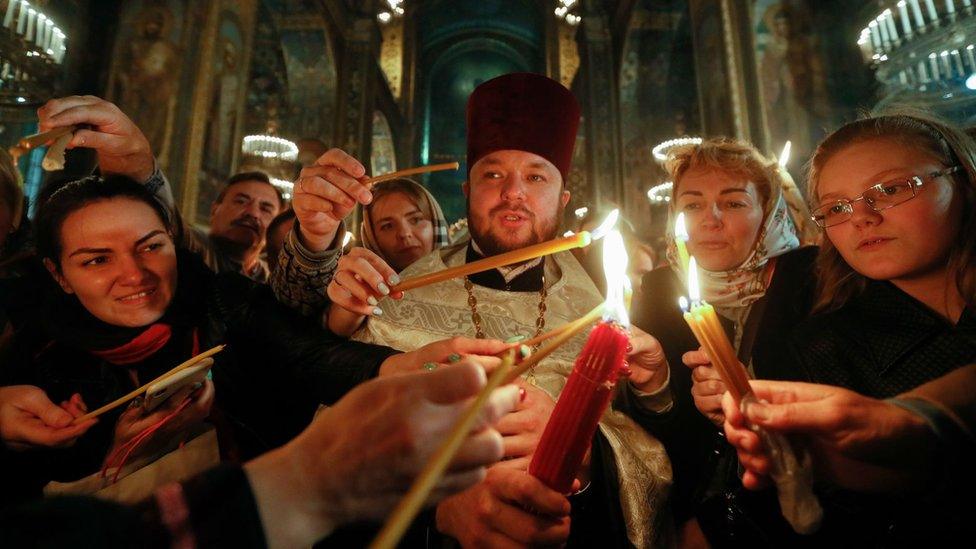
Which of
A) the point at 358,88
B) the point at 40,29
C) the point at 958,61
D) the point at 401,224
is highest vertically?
the point at 358,88

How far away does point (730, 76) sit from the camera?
7.02m

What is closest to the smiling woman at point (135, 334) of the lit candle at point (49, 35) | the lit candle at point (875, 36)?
the lit candle at point (49, 35)

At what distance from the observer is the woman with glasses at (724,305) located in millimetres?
1567

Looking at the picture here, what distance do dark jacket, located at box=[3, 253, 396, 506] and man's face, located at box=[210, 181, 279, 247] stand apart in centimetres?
198

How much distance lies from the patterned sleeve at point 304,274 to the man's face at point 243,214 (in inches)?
91.6

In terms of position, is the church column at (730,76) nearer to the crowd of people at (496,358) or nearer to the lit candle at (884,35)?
the lit candle at (884,35)

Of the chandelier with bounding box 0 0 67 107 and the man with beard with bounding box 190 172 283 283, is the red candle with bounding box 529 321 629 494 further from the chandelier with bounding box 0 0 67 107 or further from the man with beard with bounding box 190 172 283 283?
the chandelier with bounding box 0 0 67 107

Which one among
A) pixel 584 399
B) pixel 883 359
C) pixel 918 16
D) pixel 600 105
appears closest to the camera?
pixel 584 399

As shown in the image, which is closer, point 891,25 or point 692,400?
point 692,400

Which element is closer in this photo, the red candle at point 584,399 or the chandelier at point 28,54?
the red candle at point 584,399

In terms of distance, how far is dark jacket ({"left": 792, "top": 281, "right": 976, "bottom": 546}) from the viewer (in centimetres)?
122

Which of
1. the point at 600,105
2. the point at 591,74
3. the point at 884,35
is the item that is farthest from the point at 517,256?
the point at 591,74

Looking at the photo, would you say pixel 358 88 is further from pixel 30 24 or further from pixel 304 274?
pixel 304 274

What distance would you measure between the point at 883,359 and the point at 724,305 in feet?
2.69
